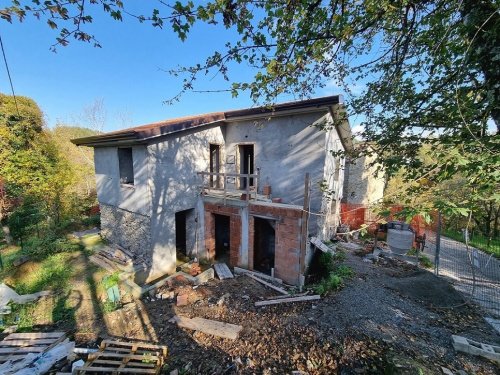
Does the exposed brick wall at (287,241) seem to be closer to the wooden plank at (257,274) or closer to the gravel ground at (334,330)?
the wooden plank at (257,274)

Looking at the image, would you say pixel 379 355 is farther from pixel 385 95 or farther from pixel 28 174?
pixel 28 174

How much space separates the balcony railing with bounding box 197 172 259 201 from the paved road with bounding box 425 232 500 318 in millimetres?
6351

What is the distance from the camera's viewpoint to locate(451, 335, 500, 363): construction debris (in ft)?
13.0

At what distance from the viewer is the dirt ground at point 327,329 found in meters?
3.98

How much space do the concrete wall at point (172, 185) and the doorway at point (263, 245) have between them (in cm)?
257

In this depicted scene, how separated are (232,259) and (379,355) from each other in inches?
230

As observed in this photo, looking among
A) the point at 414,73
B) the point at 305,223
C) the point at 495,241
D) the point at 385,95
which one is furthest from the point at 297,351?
the point at 495,241

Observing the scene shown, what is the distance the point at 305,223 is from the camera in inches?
282

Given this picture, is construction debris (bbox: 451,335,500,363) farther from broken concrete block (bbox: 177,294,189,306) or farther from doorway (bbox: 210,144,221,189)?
doorway (bbox: 210,144,221,189)

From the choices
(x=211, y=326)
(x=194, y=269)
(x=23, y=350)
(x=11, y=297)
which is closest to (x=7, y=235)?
(x=11, y=297)

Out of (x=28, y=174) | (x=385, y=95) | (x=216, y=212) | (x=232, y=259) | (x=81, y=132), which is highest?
(x=81, y=132)

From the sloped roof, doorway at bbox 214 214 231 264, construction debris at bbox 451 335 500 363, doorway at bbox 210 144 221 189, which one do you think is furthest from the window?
construction debris at bbox 451 335 500 363

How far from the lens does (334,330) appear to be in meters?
4.86

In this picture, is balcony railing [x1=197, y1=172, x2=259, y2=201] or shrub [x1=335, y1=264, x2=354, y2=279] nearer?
shrub [x1=335, y1=264, x2=354, y2=279]
